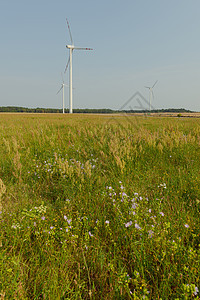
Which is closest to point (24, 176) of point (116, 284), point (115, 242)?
point (115, 242)

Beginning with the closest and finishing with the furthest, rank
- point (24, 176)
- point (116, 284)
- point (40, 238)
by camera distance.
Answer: point (116, 284), point (40, 238), point (24, 176)

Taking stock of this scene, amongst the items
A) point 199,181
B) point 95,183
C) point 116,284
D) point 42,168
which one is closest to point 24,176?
point 42,168

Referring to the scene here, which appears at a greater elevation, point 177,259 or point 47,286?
point 177,259

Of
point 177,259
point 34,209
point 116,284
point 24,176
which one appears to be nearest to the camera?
point 116,284

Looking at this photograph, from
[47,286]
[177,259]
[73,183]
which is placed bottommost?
[47,286]

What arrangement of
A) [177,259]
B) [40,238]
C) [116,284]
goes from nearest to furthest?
[116,284], [177,259], [40,238]

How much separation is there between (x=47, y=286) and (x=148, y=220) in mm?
1190

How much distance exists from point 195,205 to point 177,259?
1.03 metres

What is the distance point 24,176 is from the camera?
3.34 meters

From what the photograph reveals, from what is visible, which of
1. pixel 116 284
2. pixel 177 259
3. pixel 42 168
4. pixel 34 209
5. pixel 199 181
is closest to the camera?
pixel 116 284

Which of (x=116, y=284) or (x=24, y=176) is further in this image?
(x=24, y=176)

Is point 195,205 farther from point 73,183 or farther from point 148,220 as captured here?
point 73,183

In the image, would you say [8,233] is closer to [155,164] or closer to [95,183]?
[95,183]

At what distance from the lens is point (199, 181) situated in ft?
8.98
